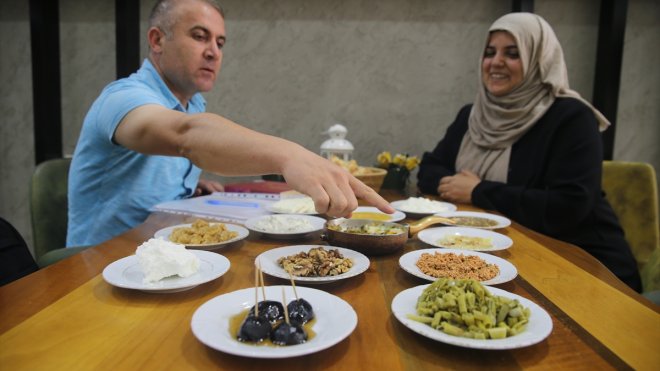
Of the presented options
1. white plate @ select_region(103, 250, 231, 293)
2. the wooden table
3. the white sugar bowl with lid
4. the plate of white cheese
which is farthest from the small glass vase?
white plate @ select_region(103, 250, 231, 293)

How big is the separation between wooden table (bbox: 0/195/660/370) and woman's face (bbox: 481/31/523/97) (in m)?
1.43

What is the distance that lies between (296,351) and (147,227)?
1.00 meters

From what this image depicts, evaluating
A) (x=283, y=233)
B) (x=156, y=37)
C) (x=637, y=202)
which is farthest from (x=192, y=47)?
(x=637, y=202)

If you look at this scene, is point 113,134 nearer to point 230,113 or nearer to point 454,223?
point 454,223

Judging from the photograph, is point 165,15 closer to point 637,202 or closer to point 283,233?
point 283,233

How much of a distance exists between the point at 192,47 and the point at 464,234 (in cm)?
148

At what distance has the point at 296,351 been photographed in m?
0.64

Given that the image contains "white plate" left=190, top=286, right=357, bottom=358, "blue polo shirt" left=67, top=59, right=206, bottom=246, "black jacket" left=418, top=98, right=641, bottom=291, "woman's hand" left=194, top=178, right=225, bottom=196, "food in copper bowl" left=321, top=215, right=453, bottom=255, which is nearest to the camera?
"white plate" left=190, top=286, right=357, bottom=358

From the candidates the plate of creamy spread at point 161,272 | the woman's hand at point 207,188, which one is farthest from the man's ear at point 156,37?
the plate of creamy spread at point 161,272

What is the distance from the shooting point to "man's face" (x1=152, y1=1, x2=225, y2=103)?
2061mm

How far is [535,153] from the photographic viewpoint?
2195 millimetres

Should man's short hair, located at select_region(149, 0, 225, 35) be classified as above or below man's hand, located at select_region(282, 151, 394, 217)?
above

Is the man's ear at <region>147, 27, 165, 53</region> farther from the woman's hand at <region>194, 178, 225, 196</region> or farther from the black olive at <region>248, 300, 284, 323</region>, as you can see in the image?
the black olive at <region>248, 300, 284, 323</region>

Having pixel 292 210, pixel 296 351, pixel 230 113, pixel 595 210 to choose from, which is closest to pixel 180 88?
pixel 292 210
